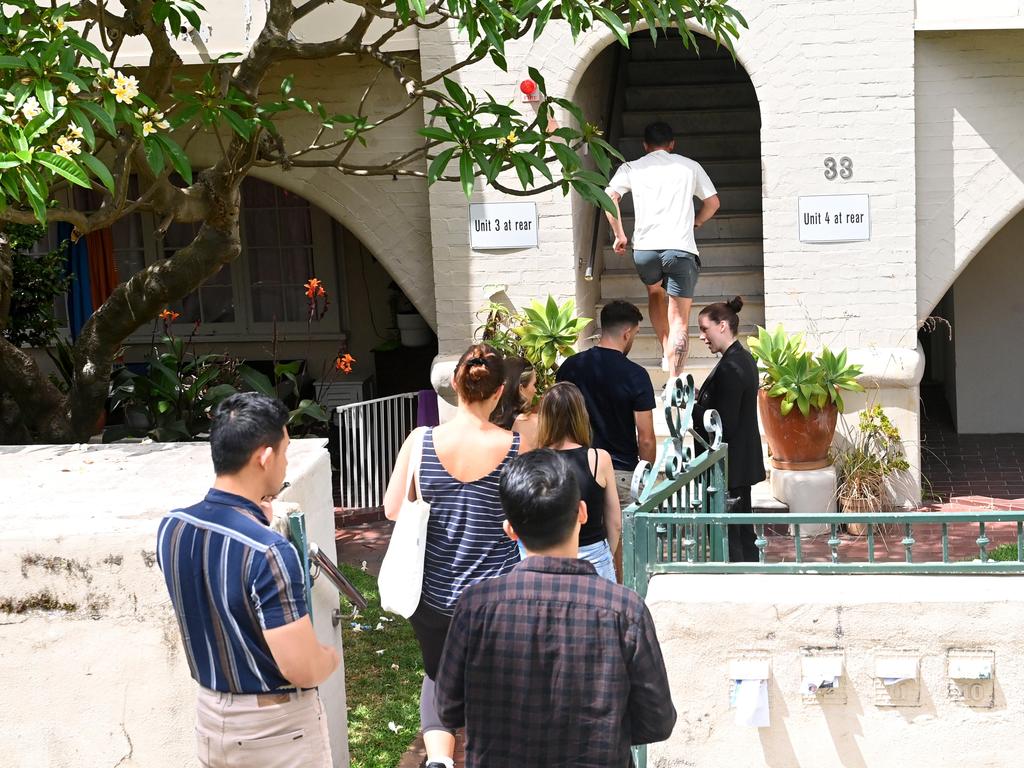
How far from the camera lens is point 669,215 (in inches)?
344

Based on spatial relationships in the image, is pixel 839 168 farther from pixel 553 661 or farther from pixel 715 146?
pixel 553 661

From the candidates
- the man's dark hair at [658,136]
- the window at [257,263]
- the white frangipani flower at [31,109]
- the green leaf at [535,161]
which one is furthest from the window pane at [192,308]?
the white frangipani flower at [31,109]

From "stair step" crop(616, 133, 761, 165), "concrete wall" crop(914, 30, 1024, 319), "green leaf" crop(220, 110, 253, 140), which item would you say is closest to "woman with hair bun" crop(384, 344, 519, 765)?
"green leaf" crop(220, 110, 253, 140)

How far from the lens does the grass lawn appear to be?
19.0ft

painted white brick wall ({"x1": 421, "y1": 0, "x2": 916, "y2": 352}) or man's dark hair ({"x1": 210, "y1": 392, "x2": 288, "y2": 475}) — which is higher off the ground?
painted white brick wall ({"x1": 421, "y1": 0, "x2": 916, "y2": 352})

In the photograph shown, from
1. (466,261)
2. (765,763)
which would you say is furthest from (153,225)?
(765,763)

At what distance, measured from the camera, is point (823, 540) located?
8734mm

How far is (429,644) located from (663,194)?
4.64 m

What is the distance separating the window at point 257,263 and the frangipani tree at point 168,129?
12.2 feet

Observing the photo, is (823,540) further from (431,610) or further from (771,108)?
(431,610)

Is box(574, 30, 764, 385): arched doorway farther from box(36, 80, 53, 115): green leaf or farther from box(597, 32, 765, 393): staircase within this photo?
box(36, 80, 53, 115): green leaf

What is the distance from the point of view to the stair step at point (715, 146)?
38.1 feet

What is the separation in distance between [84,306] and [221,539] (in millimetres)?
10216

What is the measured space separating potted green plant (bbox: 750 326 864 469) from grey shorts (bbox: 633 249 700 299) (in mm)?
579
